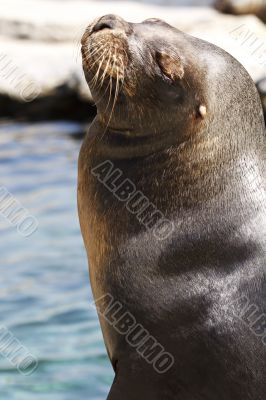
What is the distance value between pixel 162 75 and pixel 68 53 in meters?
11.3

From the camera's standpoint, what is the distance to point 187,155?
230 inches

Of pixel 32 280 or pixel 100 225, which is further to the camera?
pixel 32 280

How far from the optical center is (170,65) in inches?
227

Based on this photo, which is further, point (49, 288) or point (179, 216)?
point (49, 288)

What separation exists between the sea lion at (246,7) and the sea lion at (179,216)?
1526 cm

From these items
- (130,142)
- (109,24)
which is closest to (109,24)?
(109,24)

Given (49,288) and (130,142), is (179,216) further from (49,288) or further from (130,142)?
(49,288)

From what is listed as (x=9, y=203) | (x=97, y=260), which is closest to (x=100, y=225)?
(x=97, y=260)

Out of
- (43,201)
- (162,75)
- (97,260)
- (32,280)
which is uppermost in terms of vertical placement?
(162,75)

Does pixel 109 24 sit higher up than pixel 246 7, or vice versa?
pixel 109 24

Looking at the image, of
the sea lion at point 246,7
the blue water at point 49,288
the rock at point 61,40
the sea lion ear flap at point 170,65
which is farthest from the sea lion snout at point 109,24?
the sea lion at point 246,7

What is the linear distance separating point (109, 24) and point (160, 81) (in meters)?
0.37

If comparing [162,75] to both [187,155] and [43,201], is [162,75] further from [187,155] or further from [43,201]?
[43,201]

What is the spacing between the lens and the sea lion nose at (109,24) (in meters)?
5.80
